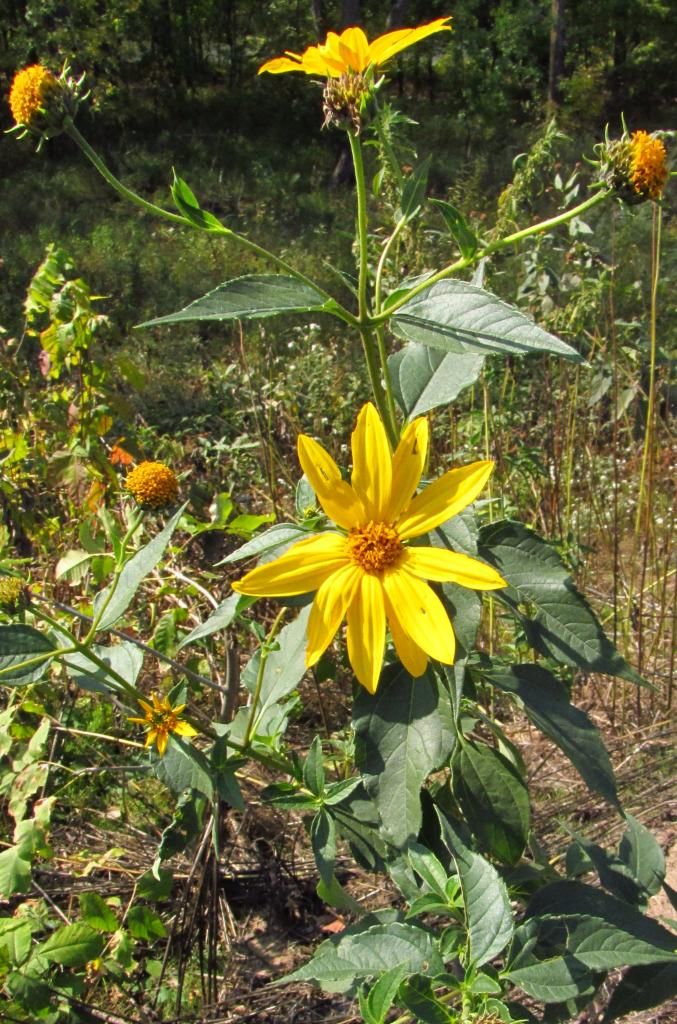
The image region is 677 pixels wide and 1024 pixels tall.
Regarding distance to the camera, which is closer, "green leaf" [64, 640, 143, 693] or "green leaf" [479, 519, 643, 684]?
"green leaf" [479, 519, 643, 684]

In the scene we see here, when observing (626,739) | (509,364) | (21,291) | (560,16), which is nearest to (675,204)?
(560,16)

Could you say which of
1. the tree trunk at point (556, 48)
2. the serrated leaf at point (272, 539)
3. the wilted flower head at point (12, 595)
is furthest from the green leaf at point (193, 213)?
the tree trunk at point (556, 48)

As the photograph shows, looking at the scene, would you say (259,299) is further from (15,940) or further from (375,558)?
(15,940)

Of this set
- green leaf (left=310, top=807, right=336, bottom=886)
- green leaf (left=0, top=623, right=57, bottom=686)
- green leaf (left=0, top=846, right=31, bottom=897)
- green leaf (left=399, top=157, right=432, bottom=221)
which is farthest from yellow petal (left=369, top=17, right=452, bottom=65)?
green leaf (left=0, top=846, right=31, bottom=897)

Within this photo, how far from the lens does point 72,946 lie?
3.98ft

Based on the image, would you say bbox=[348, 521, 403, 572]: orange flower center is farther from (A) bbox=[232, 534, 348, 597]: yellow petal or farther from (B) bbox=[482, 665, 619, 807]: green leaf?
(B) bbox=[482, 665, 619, 807]: green leaf

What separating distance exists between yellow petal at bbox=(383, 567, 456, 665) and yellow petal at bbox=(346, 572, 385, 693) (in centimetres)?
1

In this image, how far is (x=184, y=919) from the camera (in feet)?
4.77

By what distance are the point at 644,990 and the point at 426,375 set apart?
2.40ft

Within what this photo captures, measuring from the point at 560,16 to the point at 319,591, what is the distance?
39.3 ft

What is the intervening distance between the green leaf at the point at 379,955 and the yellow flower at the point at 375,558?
0.26 metres

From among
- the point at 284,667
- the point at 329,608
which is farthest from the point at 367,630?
the point at 284,667

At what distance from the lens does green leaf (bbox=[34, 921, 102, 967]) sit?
121cm

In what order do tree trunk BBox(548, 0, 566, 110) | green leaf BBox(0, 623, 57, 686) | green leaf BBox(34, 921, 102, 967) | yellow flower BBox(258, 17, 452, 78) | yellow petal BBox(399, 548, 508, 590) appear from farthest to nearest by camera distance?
tree trunk BBox(548, 0, 566, 110) → green leaf BBox(34, 921, 102, 967) → green leaf BBox(0, 623, 57, 686) → yellow flower BBox(258, 17, 452, 78) → yellow petal BBox(399, 548, 508, 590)
